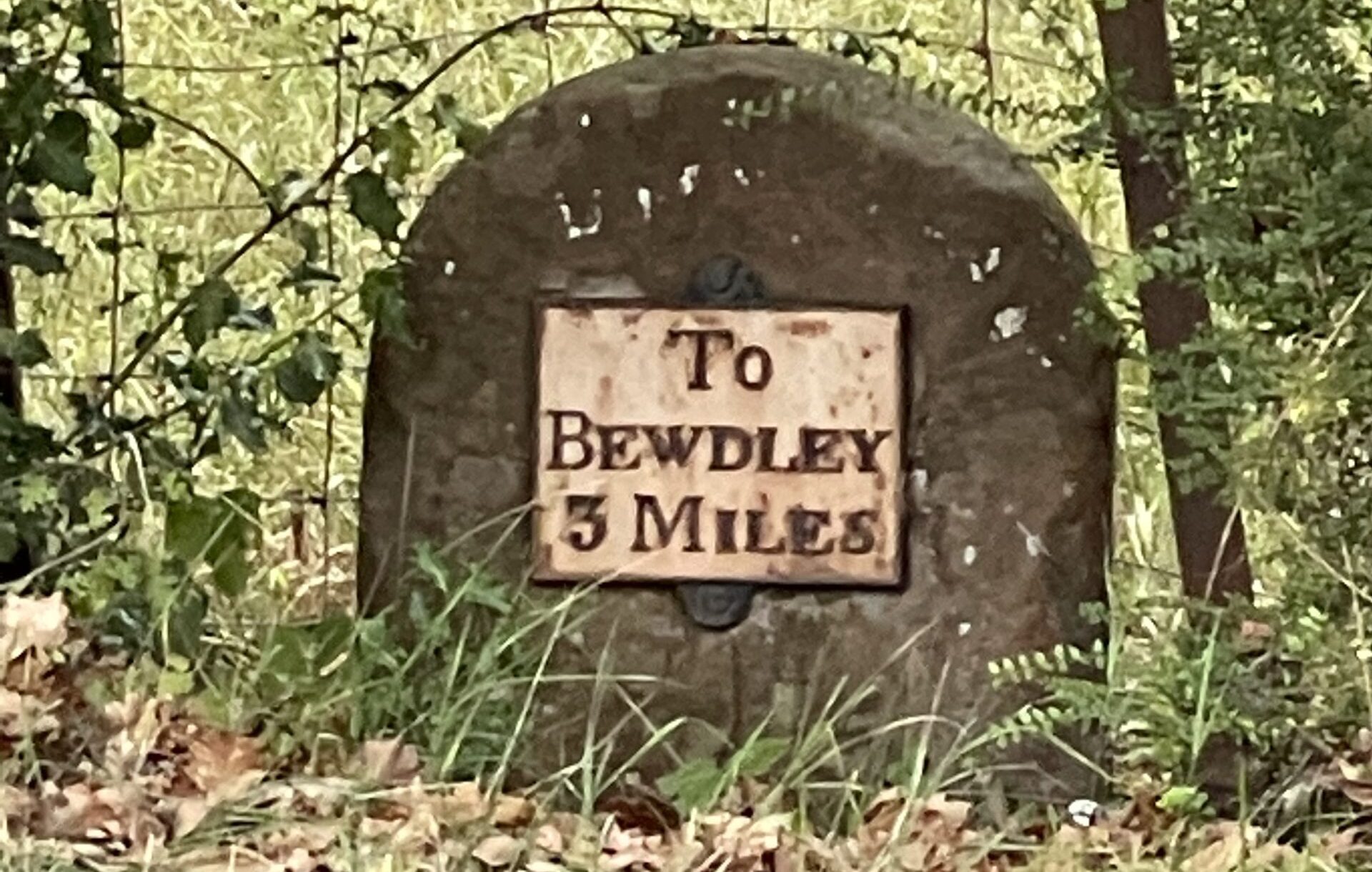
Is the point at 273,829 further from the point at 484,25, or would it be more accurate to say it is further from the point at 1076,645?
the point at 484,25

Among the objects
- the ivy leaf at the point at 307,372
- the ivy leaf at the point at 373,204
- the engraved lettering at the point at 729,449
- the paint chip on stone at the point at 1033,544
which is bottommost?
Answer: the paint chip on stone at the point at 1033,544

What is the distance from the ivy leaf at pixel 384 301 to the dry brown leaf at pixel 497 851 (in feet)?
2.35

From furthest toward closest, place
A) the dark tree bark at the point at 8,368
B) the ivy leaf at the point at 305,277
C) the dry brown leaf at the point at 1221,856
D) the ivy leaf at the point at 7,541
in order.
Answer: the dark tree bark at the point at 8,368
the ivy leaf at the point at 305,277
the ivy leaf at the point at 7,541
the dry brown leaf at the point at 1221,856

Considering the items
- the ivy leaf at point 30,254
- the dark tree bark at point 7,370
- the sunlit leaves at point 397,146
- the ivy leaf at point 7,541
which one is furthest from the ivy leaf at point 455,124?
the ivy leaf at point 7,541

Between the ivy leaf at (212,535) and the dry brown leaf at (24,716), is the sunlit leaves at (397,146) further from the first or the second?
the dry brown leaf at (24,716)

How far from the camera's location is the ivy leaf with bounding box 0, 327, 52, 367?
3438mm

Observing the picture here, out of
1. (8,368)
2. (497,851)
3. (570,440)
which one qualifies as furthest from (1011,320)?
(8,368)

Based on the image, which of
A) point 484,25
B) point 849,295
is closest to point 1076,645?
point 849,295

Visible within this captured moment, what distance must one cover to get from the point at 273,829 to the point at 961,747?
879 millimetres

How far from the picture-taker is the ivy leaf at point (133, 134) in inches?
142

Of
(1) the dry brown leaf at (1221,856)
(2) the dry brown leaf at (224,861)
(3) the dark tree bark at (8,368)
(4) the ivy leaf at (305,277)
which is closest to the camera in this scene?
(2) the dry brown leaf at (224,861)

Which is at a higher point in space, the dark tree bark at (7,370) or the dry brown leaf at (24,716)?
the dark tree bark at (7,370)

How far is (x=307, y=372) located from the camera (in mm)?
3445

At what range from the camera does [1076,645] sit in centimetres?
325
